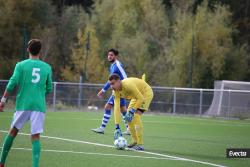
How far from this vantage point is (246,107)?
30.9 meters

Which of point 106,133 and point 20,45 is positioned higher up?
point 20,45

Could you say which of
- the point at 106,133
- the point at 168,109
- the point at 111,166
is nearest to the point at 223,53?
the point at 168,109

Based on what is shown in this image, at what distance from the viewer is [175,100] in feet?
109

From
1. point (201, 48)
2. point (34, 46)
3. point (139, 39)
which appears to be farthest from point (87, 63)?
point (34, 46)

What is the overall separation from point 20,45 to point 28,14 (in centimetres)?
365

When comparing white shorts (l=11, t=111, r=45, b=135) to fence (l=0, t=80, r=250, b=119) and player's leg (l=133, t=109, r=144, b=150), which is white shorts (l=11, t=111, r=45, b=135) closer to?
player's leg (l=133, t=109, r=144, b=150)

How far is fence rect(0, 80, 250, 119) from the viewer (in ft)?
103

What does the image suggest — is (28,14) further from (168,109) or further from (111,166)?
(111,166)

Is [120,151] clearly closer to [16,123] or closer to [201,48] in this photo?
[16,123]

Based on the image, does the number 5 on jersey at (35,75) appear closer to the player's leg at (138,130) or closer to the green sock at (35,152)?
the green sock at (35,152)

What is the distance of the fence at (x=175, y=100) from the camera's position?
3127cm

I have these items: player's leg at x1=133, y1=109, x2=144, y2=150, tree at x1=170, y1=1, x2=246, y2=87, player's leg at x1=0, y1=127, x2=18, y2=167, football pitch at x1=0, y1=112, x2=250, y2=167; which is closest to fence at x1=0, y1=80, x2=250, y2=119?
tree at x1=170, y1=1, x2=246, y2=87

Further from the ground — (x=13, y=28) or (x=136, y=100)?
(x=13, y=28)

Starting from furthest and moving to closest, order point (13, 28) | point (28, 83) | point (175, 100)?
point (13, 28) < point (175, 100) < point (28, 83)
